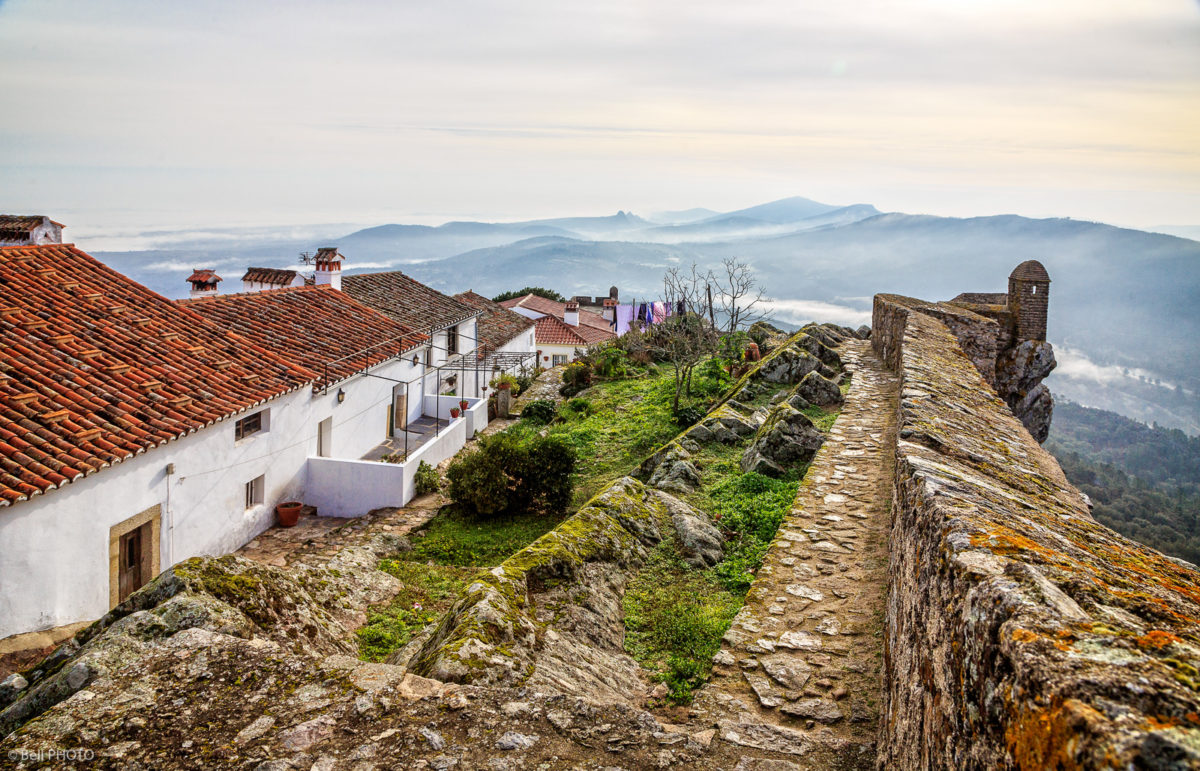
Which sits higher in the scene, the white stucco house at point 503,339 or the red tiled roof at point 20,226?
the red tiled roof at point 20,226

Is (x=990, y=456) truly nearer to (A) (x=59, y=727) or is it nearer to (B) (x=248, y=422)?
(A) (x=59, y=727)

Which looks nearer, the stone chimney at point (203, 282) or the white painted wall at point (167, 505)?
the white painted wall at point (167, 505)

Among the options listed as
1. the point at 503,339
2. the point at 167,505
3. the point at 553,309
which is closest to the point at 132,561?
the point at 167,505

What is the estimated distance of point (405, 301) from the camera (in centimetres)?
2842

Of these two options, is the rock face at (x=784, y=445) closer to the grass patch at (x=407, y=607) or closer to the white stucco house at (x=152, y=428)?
the grass patch at (x=407, y=607)

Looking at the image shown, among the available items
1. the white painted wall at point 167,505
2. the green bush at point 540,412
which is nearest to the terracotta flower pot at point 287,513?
the white painted wall at point 167,505

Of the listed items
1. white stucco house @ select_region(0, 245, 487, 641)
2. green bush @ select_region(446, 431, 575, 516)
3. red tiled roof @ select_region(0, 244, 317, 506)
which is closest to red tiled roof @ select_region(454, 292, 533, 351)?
white stucco house @ select_region(0, 245, 487, 641)

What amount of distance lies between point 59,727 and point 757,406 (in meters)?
10.7

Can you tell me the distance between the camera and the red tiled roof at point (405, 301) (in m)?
26.6

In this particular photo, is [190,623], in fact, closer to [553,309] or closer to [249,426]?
[249,426]

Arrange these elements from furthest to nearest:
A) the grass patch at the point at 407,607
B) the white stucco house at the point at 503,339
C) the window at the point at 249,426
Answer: the white stucco house at the point at 503,339, the window at the point at 249,426, the grass patch at the point at 407,607

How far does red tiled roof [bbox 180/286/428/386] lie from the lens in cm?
1805

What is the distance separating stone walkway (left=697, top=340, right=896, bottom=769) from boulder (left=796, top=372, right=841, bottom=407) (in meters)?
3.60

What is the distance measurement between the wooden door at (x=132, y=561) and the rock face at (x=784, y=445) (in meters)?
9.57
